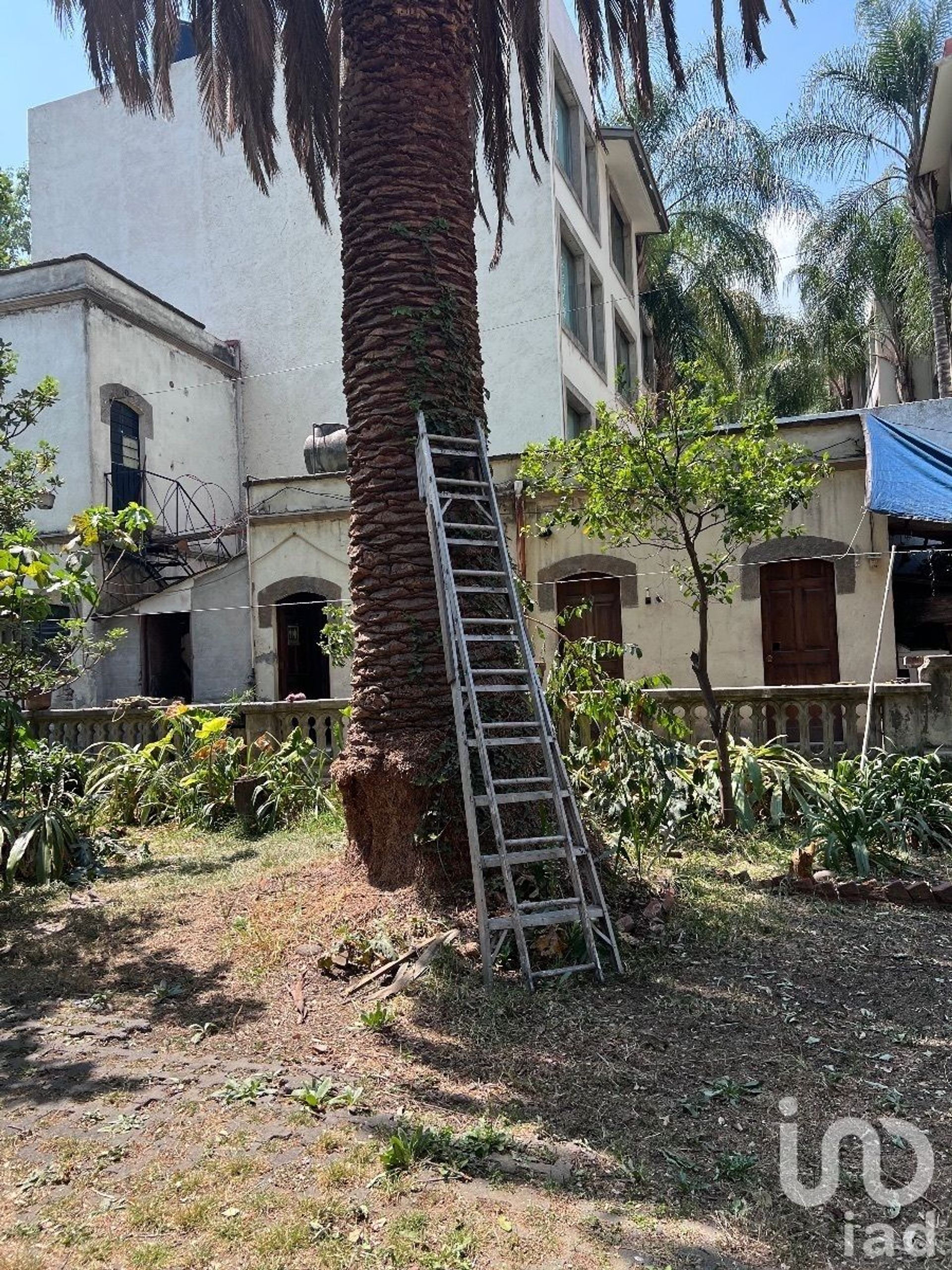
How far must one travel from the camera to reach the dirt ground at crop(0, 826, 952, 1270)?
3129mm

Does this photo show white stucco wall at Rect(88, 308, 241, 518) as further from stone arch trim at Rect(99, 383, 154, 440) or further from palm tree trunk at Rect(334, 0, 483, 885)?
palm tree trunk at Rect(334, 0, 483, 885)

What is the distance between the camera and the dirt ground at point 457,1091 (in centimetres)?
313

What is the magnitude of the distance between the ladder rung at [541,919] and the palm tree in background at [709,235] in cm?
2245

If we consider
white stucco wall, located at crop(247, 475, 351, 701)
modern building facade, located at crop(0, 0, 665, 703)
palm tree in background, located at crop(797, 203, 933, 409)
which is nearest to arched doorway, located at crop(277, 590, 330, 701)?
modern building facade, located at crop(0, 0, 665, 703)

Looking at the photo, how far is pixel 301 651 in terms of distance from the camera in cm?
1667

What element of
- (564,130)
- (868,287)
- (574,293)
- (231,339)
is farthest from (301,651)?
(868,287)

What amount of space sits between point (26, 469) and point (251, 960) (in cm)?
492

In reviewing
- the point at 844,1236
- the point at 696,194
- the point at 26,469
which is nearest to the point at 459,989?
the point at 844,1236

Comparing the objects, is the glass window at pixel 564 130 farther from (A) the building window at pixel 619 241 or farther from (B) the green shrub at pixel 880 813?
(B) the green shrub at pixel 880 813

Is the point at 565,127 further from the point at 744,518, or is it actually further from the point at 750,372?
the point at 744,518

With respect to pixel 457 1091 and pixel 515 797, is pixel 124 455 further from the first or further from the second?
pixel 457 1091

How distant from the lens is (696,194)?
1089 inches

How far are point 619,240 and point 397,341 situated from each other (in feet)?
69.8

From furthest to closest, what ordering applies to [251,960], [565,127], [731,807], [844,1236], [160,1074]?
[565,127], [731,807], [251,960], [160,1074], [844,1236]
